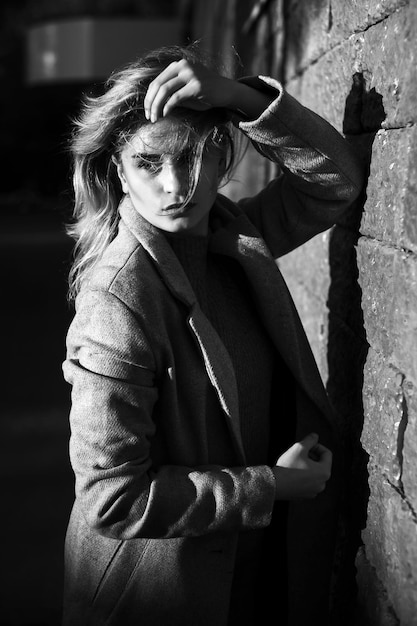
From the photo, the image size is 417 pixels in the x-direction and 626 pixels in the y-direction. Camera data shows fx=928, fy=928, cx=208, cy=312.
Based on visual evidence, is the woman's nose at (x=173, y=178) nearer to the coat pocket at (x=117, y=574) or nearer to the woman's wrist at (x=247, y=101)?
the woman's wrist at (x=247, y=101)

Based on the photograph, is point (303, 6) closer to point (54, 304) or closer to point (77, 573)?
point (77, 573)

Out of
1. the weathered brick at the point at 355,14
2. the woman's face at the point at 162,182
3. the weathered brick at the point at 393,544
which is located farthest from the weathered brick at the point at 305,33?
the weathered brick at the point at 393,544

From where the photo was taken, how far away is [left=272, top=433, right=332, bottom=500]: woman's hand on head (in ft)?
5.92

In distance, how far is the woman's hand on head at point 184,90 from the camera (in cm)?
176

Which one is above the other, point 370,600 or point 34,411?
point 370,600

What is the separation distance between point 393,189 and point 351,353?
532mm

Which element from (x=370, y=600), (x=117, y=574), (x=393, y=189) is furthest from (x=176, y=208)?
(x=370, y=600)

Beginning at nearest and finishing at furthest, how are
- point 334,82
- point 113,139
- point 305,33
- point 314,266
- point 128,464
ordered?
point 128,464, point 113,139, point 334,82, point 314,266, point 305,33

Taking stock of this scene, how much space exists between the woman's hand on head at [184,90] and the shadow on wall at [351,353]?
0.36 meters

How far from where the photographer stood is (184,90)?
176 centimetres

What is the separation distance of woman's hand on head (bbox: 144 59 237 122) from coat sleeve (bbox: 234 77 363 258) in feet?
0.35

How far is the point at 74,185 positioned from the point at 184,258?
12.0 inches

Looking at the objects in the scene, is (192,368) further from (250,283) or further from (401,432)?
(401,432)

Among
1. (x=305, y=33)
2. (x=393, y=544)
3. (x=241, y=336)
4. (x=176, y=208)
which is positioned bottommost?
(x=393, y=544)
